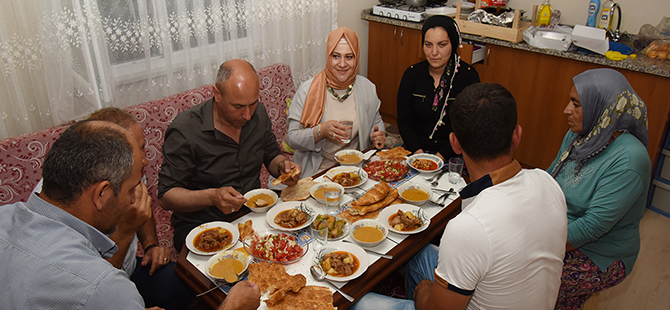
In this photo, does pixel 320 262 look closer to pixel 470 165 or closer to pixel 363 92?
pixel 470 165

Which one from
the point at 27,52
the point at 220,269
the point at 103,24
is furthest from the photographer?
the point at 103,24

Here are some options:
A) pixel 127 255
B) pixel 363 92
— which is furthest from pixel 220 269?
pixel 363 92

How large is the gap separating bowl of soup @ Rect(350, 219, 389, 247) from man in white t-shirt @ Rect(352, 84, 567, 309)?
30cm

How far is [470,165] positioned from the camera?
5.27 feet

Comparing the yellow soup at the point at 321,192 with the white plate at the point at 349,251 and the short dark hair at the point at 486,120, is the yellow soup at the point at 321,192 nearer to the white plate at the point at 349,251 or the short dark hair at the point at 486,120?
the white plate at the point at 349,251

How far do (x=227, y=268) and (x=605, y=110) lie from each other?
6.10ft

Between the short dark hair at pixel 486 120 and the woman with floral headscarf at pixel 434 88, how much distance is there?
5.06 ft

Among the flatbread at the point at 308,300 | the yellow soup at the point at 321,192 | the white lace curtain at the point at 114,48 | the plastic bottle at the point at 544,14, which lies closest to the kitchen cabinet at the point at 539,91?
the plastic bottle at the point at 544,14

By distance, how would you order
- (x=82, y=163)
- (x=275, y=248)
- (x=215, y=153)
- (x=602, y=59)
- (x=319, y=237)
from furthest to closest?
(x=602, y=59)
(x=215, y=153)
(x=319, y=237)
(x=275, y=248)
(x=82, y=163)

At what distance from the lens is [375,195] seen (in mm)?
2096

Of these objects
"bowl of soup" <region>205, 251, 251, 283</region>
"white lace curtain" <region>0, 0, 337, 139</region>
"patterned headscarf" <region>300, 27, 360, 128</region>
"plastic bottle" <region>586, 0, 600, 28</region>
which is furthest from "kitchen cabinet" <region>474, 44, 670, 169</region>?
"bowl of soup" <region>205, 251, 251, 283</region>

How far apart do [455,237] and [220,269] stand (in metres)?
0.90

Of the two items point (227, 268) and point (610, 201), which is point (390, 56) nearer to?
point (610, 201)

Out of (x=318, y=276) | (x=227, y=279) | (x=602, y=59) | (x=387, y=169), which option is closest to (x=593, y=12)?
(x=602, y=59)
